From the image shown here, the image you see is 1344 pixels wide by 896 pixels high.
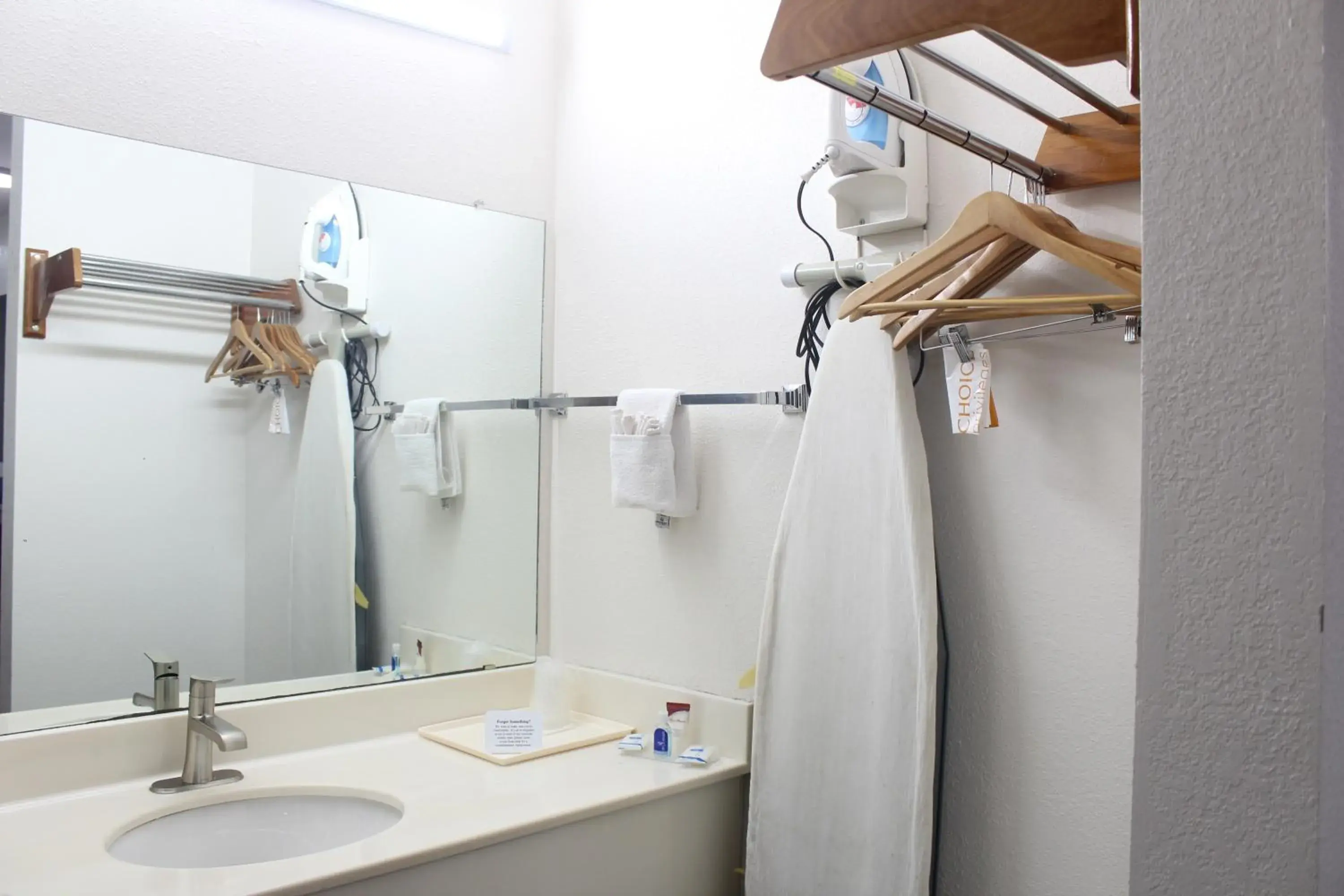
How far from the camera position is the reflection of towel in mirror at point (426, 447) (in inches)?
75.4

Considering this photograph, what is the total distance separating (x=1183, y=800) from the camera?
624 millimetres

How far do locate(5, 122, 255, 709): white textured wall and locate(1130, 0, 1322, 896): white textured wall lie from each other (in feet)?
4.78

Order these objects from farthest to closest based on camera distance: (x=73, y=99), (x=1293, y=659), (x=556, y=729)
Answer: (x=556, y=729), (x=73, y=99), (x=1293, y=659)

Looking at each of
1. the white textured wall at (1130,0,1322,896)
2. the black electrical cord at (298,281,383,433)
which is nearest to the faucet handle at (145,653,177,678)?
the black electrical cord at (298,281,383,433)

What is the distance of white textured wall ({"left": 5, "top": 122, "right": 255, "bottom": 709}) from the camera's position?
4.99ft

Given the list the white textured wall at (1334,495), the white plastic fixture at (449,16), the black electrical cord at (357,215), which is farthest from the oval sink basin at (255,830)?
the white plastic fixture at (449,16)

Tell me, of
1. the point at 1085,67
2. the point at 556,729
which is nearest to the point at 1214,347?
the point at 1085,67

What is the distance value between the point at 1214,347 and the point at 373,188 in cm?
158

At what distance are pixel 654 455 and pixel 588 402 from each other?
0.92ft

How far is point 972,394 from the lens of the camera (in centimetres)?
126

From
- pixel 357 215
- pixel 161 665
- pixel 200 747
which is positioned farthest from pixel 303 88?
pixel 200 747

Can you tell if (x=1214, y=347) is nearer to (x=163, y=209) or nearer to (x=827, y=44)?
(x=827, y=44)

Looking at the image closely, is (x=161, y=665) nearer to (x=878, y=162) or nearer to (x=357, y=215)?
(x=357, y=215)

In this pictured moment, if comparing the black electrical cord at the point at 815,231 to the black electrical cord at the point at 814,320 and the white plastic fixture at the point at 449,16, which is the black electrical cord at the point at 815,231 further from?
the white plastic fixture at the point at 449,16
